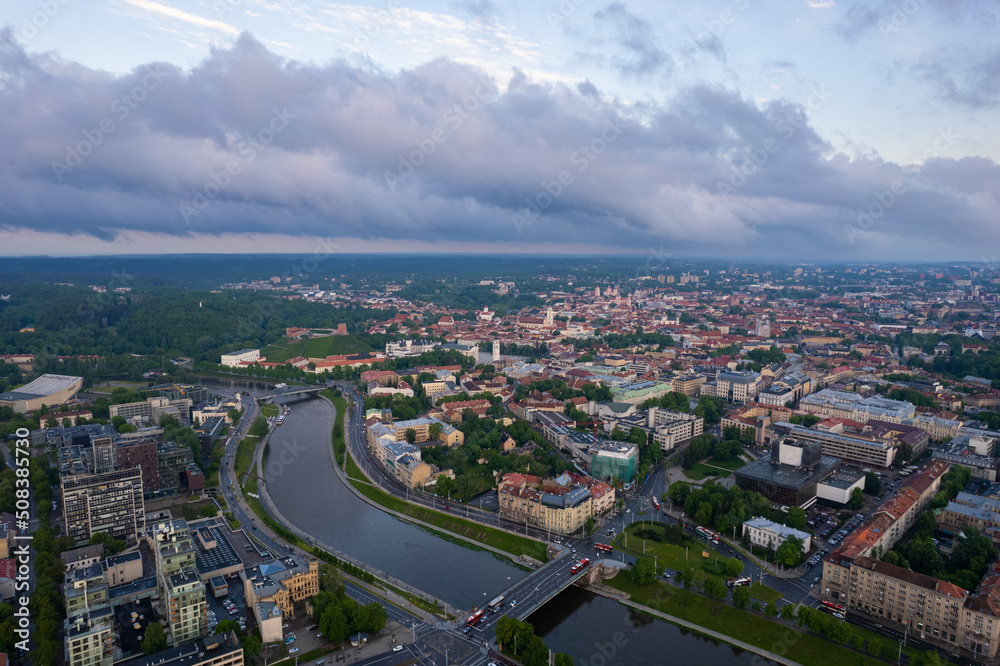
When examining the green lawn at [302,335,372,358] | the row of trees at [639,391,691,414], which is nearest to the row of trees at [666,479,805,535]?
the row of trees at [639,391,691,414]

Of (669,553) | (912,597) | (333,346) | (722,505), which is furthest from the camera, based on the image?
(333,346)

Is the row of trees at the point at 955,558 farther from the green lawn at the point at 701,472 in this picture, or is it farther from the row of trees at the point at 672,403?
the row of trees at the point at 672,403

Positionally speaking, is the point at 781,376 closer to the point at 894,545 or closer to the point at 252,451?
the point at 894,545

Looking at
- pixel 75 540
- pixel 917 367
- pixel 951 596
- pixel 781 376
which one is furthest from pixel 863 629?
pixel 917 367

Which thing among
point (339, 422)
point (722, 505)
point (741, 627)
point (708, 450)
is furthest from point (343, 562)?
point (708, 450)

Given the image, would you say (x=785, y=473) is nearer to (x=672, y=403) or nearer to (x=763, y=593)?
(x=763, y=593)
